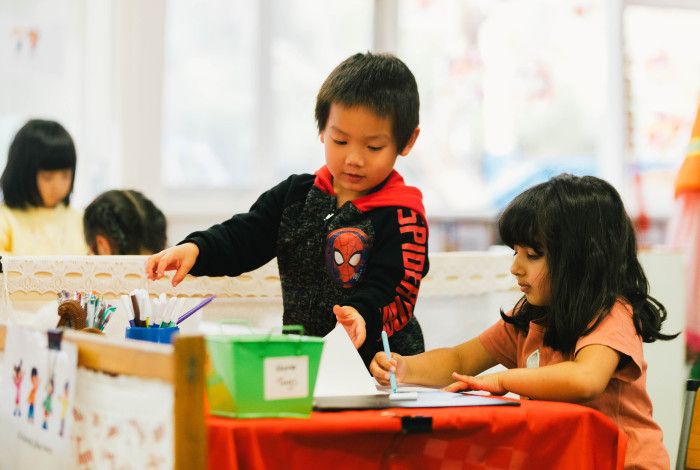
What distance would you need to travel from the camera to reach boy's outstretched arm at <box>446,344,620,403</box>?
4.51ft

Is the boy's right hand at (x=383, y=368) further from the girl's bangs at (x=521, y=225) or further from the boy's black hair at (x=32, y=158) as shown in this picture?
the boy's black hair at (x=32, y=158)

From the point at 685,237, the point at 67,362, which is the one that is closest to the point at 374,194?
the point at 67,362

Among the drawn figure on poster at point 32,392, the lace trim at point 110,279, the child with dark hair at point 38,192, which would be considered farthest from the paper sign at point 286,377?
the child with dark hair at point 38,192

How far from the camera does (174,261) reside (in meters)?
1.56

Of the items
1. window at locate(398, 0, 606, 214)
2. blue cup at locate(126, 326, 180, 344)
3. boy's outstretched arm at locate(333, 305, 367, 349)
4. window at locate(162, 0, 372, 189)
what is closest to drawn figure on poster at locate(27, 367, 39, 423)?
blue cup at locate(126, 326, 180, 344)

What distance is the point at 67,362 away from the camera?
110cm

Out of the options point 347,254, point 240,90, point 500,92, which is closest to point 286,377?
point 347,254

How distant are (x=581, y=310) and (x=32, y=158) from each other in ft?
6.44

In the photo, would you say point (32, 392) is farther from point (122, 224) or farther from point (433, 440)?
point (122, 224)

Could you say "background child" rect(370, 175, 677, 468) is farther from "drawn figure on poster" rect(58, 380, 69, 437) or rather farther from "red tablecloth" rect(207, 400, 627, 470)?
"drawn figure on poster" rect(58, 380, 69, 437)

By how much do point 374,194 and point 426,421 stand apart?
614 mm

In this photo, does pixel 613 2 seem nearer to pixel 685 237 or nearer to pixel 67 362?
pixel 685 237

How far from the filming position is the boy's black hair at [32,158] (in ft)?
9.43

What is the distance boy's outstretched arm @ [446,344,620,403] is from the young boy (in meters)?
0.23
